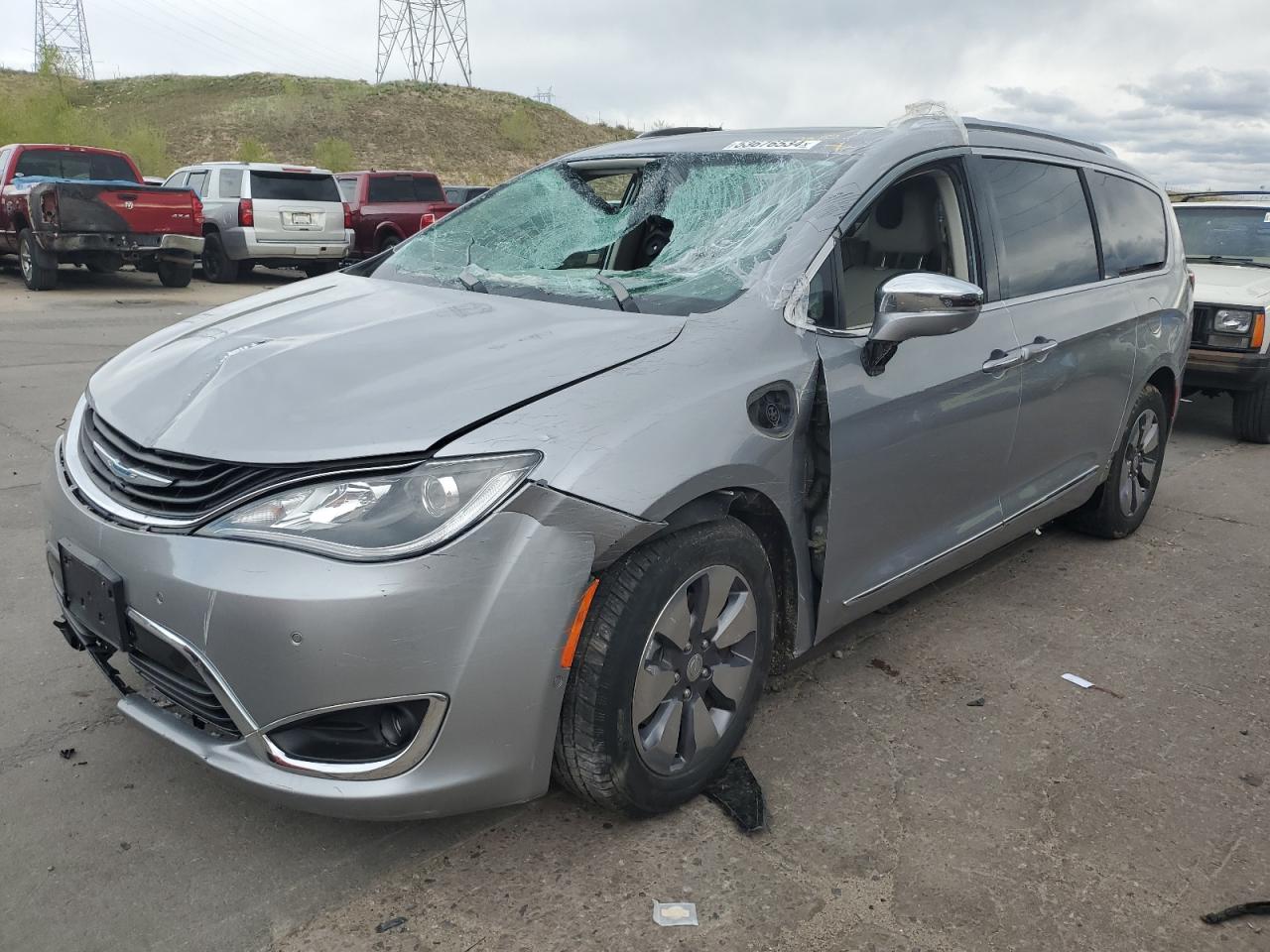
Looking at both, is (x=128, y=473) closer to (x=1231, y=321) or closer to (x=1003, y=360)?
(x=1003, y=360)

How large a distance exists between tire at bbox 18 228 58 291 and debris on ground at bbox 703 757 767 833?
13.2 metres

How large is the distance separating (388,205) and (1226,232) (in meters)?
12.8

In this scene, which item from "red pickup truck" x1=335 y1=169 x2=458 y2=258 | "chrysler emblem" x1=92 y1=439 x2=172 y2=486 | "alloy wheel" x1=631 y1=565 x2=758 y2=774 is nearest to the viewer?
"chrysler emblem" x1=92 y1=439 x2=172 y2=486

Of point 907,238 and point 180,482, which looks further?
point 907,238

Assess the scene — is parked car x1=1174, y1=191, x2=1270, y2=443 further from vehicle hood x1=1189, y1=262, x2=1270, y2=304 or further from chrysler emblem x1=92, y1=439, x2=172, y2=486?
chrysler emblem x1=92, y1=439, x2=172, y2=486

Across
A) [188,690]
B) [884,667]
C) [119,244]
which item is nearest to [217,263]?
[119,244]

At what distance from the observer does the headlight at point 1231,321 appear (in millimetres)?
7273

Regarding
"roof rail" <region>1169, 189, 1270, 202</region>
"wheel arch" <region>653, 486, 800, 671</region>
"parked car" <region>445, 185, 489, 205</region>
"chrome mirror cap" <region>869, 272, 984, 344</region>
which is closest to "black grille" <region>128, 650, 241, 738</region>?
"wheel arch" <region>653, 486, 800, 671</region>

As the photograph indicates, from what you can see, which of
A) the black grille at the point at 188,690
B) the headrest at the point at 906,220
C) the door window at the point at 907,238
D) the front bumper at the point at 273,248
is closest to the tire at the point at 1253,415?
the door window at the point at 907,238

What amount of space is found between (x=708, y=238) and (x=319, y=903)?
81.6 inches

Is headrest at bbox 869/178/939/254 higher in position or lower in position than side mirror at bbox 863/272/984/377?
higher

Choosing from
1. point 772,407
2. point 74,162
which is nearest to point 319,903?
point 772,407

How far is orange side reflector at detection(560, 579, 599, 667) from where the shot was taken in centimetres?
230

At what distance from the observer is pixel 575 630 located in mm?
2309
